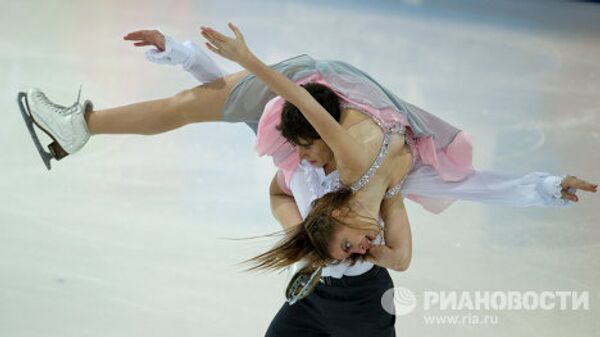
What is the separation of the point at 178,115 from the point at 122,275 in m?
0.87

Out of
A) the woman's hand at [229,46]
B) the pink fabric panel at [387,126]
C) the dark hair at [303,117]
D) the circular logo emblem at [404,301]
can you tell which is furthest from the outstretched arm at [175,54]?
the circular logo emblem at [404,301]

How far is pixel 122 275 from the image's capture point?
3.87 m

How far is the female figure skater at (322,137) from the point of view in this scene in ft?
8.88

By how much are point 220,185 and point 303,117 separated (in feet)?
5.75

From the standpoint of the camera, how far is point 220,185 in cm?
457

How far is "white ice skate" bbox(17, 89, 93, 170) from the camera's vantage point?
11.0 feet

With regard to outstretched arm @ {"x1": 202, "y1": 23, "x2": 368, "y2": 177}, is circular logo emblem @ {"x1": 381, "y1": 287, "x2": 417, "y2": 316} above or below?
below

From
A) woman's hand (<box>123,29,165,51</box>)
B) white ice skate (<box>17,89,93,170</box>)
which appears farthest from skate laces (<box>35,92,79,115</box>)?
woman's hand (<box>123,29,165,51</box>)

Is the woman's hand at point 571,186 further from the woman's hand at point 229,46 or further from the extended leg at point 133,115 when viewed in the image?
→ the woman's hand at point 229,46

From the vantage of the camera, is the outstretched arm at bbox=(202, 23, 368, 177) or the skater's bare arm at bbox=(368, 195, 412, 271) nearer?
the outstretched arm at bbox=(202, 23, 368, 177)

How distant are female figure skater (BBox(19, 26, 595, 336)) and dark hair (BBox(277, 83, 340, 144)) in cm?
2

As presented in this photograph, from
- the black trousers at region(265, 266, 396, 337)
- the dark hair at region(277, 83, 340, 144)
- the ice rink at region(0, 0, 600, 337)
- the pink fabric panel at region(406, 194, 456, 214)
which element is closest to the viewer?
the dark hair at region(277, 83, 340, 144)

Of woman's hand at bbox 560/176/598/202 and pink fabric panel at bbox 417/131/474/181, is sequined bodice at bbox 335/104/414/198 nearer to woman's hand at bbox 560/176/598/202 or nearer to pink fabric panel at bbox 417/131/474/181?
pink fabric panel at bbox 417/131/474/181

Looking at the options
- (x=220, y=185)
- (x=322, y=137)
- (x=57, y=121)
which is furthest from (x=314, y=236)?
(x=220, y=185)
